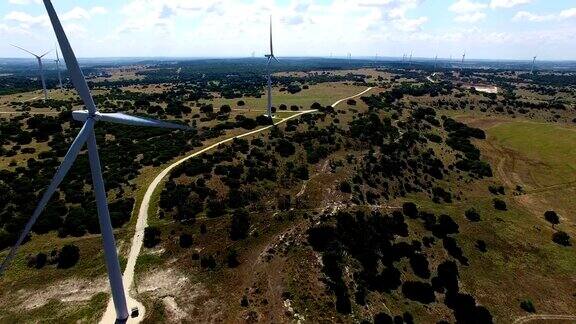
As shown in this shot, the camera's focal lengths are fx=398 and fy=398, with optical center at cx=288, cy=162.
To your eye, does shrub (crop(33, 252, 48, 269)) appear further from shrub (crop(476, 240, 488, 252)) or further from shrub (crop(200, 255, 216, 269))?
shrub (crop(476, 240, 488, 252))

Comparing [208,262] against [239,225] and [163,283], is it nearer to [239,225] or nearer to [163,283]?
[163,283]

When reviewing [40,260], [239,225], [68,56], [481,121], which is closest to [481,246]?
[239,225]

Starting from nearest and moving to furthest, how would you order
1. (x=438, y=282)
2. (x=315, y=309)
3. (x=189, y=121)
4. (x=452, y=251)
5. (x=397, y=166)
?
(x=315, y=309), (x=438, y=282), (x=452, y=251), (x=397, y=166), (x=189, y=121)

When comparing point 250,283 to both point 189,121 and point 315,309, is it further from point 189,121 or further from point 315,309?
point 189,121

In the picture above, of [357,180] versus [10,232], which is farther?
[357,180]

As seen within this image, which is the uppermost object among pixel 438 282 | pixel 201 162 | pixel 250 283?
pixel 201 162

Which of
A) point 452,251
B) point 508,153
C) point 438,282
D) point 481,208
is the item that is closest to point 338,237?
point 438,282

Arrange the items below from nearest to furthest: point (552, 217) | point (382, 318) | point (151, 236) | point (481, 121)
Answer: point (382, 318) → point (151, 236) → point (552, 217) → point (481, 121)
